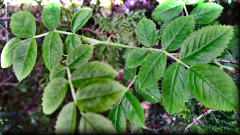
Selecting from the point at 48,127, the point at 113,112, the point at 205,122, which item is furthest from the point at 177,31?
the point at 48,127

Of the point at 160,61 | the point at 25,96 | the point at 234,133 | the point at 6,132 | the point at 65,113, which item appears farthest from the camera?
the point at 25,96

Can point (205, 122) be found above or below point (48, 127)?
above

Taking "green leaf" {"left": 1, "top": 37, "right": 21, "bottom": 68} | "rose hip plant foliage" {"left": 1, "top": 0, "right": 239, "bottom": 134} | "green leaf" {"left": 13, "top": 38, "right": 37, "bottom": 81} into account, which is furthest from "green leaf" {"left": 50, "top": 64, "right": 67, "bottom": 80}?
"green leaf" {"left": 1, "top": 37, "right": 21, "bottom": 68}

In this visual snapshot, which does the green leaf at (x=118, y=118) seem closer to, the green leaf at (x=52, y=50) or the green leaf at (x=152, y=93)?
the green leaf at (x=152, y=93)

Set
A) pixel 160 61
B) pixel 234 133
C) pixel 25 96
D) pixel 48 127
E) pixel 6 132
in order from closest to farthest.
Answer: pixel 160 61 → pixel 234 133 → pixel 6 132 → pixel 48 127 → pixel 25 96

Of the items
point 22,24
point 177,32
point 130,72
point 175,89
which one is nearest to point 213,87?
point 175,89

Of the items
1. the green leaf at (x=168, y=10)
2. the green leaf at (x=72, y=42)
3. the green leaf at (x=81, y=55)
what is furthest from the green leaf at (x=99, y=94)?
the green leaf at (x=168, y=10)

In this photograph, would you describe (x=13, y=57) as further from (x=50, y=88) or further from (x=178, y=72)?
(x=178, y=72)

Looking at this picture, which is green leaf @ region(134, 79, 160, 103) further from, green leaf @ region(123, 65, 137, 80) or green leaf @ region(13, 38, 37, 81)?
green leaf @ region(13, 38, 37, 81)

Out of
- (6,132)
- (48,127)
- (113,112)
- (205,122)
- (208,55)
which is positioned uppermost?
(208,55)
